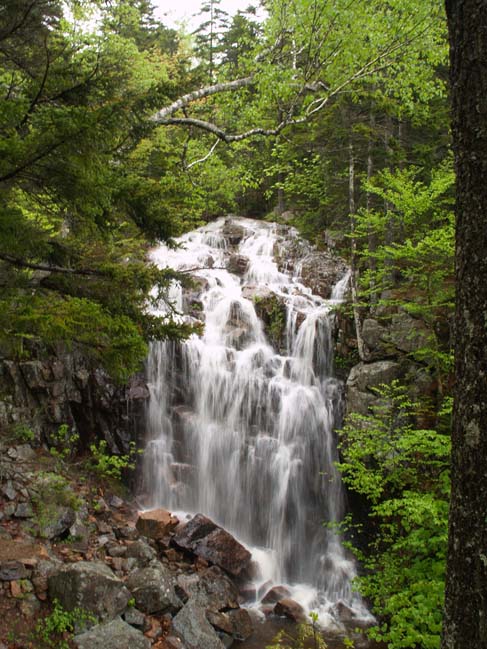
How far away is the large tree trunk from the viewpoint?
2348 mm

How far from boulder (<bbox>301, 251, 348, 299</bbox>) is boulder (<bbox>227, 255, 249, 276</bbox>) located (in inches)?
85.6

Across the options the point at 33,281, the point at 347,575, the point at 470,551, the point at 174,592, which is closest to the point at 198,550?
the point at 174,592

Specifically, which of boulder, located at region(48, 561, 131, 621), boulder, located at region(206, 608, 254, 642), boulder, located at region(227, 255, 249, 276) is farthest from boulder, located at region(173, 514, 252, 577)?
boulder, located at region(227, 255, 249, 276)

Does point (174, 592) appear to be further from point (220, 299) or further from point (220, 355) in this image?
point (220, 299)

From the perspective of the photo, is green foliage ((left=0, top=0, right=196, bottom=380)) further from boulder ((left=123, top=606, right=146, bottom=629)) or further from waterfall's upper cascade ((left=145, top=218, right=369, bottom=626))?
waterfall's upper cascade ((left=145, top=218, right=369, bottom=626))

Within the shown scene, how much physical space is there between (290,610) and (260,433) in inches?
172

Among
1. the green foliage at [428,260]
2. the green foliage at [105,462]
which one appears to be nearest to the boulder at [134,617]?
the green foliage at [105,462]

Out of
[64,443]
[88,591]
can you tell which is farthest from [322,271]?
[88,591]

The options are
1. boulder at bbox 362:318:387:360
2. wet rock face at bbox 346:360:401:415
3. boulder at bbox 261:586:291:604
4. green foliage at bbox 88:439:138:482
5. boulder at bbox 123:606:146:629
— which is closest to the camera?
boulder at bbox 123:606:146:629

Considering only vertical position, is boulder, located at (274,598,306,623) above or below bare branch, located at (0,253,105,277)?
below

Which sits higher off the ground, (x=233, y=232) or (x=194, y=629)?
(x=233, y=232)

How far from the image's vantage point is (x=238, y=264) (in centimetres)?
1675

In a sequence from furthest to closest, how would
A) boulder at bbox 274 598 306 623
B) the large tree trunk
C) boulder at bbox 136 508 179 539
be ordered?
boulder at bbox 136 508 179 539 < boulder at bbox 274 598 306 623 < the large tree trunk

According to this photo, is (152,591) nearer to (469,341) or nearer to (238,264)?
(469,341)
